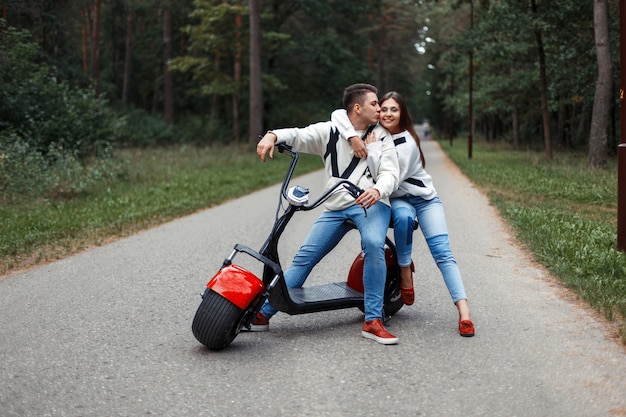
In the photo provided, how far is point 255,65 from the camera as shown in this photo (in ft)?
94.2

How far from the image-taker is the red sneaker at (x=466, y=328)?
16.3ft

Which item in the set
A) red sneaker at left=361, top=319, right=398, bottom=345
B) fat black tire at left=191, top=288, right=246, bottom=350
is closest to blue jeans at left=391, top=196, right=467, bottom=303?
red sneaker at left=361, top=319, right=398, bottom=345

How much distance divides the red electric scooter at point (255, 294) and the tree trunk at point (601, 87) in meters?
16.2

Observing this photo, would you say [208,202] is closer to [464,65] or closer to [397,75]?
[464,65]

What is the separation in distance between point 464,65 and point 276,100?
1070 cm

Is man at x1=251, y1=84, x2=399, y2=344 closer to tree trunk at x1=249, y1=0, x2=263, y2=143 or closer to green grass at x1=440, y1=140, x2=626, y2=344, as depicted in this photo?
green grass at x1=440, y1=140, x2=626, y2=344

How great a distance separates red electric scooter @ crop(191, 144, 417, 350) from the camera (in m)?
4.48

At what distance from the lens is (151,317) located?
18.2 feet

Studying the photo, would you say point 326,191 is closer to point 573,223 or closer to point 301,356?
point 301,356

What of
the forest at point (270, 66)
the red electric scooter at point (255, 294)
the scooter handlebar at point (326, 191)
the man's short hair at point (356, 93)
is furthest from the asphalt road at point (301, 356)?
the forest at point (270, 66)

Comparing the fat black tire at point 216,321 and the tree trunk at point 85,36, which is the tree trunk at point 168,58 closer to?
the tree trunk at point 85,36

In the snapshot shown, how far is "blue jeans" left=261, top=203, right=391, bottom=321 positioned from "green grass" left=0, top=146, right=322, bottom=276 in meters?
3.95

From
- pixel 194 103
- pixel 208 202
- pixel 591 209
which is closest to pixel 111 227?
pixel 208 202

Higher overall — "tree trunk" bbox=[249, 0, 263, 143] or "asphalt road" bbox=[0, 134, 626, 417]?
"tree trunk" bbox=[249, 0, 263, 143]
